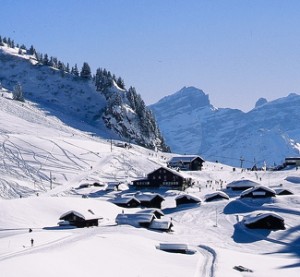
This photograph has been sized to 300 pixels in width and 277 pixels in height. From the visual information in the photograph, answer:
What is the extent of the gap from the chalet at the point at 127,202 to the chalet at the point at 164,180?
62.9 ft

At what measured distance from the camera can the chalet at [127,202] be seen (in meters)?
85.3

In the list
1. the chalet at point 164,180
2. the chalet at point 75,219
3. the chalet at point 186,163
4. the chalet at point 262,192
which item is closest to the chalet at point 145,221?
the chalet at point 75,219

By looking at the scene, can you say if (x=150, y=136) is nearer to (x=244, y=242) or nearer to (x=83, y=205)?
(x=83, y=205)

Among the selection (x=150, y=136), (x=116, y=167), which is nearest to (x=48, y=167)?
(x=116, y=167)

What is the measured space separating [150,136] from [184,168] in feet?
209

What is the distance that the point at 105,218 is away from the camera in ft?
239

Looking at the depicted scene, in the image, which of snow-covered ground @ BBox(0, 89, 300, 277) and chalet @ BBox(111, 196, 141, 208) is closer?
snow-covered ground @ BBox(0, 89, 300, 277)

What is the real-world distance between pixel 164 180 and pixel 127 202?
23.8 metres

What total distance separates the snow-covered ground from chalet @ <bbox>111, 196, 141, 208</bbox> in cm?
321

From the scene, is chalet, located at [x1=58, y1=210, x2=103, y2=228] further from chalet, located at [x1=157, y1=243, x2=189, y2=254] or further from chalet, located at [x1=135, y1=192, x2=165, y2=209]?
chalet, located at [x1=135, y1=192, x2=165, y2=209]

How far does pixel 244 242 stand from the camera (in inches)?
2414

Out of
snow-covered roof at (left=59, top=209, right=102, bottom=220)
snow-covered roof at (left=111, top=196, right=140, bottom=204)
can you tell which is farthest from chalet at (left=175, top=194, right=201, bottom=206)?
snow-covered roof at (left=59, top=209, right=102, bottom=220)

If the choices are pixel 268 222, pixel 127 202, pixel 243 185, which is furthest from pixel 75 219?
pixel 243 185

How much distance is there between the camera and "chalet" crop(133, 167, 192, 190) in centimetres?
10650
